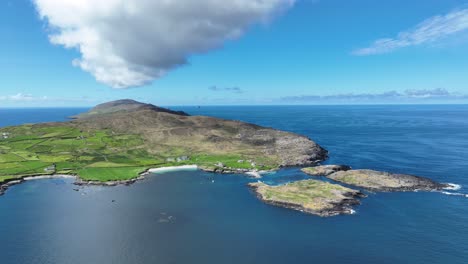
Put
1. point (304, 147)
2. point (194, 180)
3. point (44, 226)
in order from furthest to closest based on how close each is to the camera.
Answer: point (304, 147), point (194, 180), point (44, 226)

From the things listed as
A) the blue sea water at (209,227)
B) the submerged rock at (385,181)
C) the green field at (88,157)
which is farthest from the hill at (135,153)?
the submerged rock at (385,181)

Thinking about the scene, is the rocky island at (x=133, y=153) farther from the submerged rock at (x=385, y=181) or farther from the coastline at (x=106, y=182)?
the submerged rock at (x=385, y=181)

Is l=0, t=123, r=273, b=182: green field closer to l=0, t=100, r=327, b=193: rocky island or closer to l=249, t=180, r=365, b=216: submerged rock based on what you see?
l=0, t=100, r=327, b=193: rocky island

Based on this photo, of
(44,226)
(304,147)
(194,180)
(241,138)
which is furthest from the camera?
(241,138)

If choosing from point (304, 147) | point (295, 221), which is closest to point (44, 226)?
point (295, 221)

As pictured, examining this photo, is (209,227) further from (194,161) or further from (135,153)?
(135,153)

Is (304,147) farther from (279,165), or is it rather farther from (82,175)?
(82,175)
